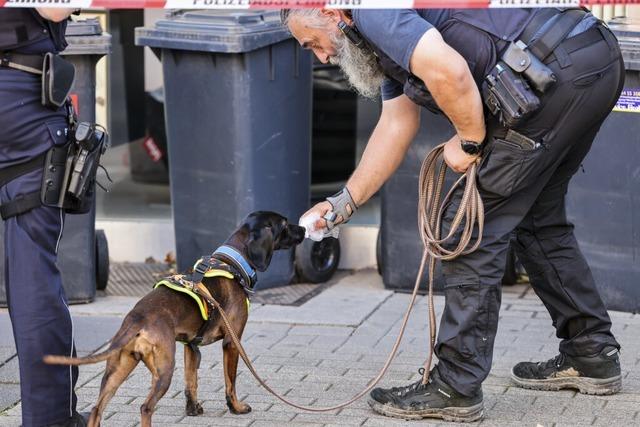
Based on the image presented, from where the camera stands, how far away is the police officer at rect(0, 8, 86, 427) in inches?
152

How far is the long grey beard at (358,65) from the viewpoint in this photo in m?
4.02

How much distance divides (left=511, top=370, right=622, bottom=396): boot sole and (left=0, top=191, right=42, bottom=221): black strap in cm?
201

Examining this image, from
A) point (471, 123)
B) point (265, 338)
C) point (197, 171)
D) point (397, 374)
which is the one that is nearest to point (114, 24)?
point (197, 171)

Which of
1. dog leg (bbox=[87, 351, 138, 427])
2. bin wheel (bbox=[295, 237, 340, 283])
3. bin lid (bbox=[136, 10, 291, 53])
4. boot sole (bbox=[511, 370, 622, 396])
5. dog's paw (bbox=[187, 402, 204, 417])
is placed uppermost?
bin lid (bbox=[136, 10, 291, 53])

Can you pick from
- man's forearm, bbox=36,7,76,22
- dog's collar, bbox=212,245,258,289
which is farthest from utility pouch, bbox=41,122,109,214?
dog's collar, bbox=212,245,258,289

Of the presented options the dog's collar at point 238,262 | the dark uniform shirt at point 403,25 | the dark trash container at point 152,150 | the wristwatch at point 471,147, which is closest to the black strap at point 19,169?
the dog's collar at point 238,262

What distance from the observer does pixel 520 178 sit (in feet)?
13.5

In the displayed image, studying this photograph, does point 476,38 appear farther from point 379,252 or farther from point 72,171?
point 379,252

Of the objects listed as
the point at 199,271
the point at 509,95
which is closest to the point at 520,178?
the point at 509,95

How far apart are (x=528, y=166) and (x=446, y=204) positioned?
364 millimetres

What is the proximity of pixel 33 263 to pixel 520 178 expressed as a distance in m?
1.66

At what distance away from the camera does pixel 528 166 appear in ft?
13.4

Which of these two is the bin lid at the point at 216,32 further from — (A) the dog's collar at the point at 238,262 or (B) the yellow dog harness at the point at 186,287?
(B) the yellow dog harness at the point at 186,287

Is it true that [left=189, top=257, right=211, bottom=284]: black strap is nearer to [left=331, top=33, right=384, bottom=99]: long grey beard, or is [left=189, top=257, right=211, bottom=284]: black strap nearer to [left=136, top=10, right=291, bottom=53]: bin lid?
[left=331, top=33, right=384, bottom=99]: long grey beard
